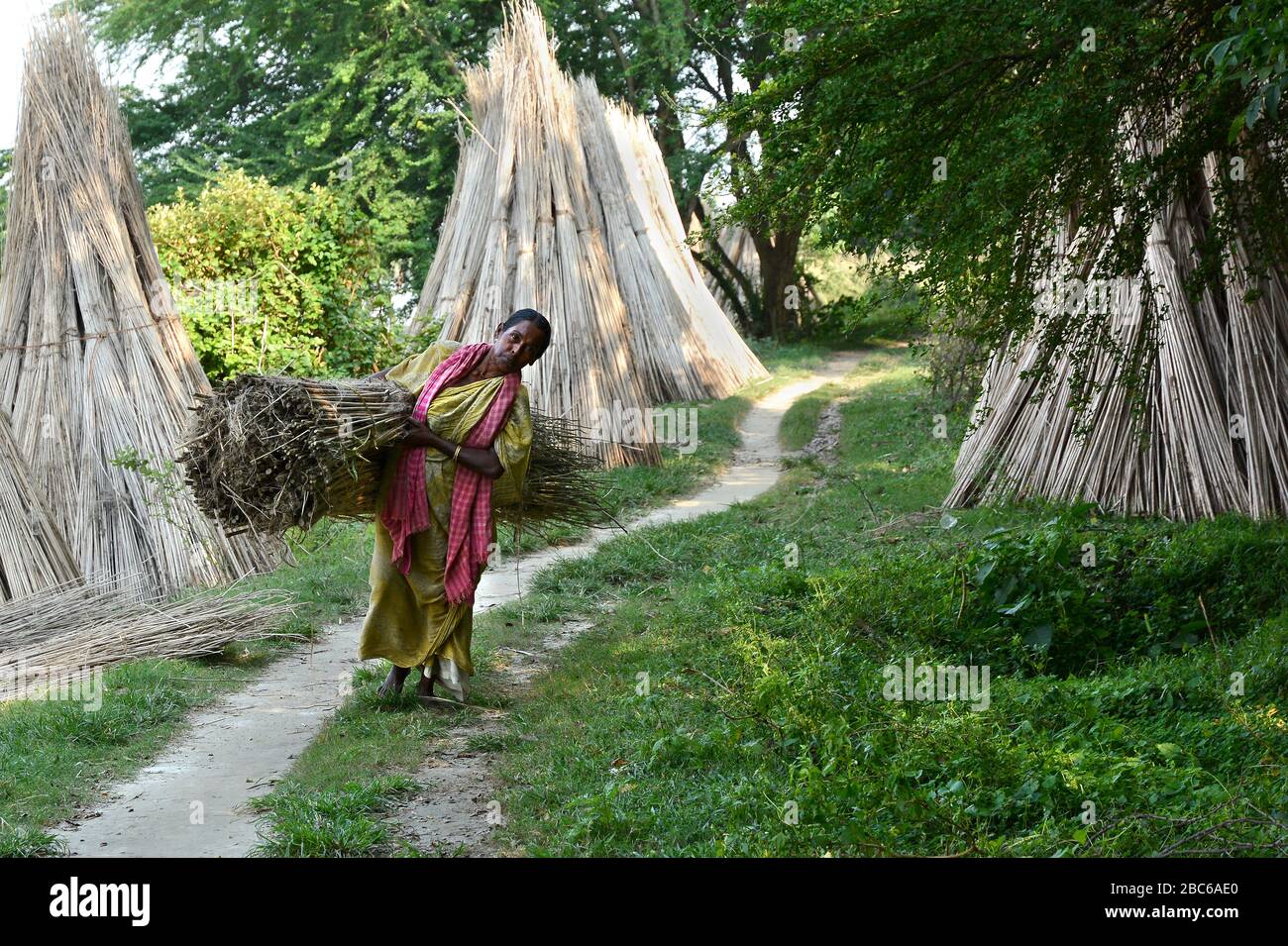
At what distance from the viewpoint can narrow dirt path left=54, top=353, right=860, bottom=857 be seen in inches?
148

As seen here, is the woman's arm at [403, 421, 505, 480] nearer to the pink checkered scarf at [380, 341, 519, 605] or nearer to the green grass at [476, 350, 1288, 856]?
the pink checkered scarf at [380, 341, 519, 605]

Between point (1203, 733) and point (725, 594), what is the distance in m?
2.73

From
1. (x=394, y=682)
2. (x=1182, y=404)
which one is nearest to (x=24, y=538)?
(x=394, y=682)

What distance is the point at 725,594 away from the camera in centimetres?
641

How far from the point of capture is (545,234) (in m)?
11.9

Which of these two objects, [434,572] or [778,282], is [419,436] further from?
[778,282]

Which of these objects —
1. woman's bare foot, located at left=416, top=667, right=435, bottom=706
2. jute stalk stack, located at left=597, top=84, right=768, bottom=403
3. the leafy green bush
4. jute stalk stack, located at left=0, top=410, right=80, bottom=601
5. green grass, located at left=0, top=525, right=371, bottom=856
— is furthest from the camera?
jute stalk stack, located at left=597, top=84, right=768, bottom=403

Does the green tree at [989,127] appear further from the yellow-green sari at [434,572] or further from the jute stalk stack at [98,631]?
the jute stalk stack at [98,631]

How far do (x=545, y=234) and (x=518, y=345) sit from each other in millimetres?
7089

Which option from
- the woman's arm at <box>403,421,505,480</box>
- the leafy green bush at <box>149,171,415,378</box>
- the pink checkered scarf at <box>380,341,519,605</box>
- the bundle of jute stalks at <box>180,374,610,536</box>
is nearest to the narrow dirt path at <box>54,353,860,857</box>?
the pink checkered scarf at <box>380,341,519,605</box>

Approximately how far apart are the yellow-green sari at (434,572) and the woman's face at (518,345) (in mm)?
85

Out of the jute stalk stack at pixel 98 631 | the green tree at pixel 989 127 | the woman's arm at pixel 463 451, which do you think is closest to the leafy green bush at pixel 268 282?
the jute stalk stack at pixel 98 631

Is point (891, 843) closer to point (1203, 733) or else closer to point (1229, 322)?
point (1203, 733)

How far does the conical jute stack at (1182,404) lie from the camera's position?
6.88 metres
